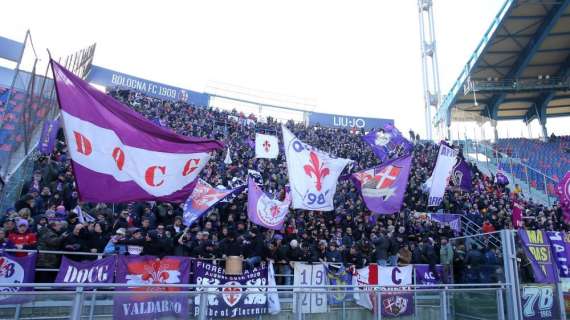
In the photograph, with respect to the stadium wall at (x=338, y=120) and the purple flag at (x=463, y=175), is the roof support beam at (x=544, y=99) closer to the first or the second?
the stadium wall at (x=338, y=120)

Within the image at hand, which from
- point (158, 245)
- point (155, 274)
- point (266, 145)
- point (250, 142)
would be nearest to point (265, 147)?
point (266, 145)

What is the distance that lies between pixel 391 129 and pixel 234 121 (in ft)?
42.4

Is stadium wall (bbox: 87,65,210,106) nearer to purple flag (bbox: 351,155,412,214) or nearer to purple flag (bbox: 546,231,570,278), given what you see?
purple flag (bbox: 351,155,412,214)

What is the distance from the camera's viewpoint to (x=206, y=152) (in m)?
7.39

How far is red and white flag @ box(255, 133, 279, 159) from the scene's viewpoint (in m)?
19.5

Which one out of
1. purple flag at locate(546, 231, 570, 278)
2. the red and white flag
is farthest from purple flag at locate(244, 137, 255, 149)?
purple flag at locate(546, 231, 570, 278)

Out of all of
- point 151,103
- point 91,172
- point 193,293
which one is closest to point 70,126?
point 91,172

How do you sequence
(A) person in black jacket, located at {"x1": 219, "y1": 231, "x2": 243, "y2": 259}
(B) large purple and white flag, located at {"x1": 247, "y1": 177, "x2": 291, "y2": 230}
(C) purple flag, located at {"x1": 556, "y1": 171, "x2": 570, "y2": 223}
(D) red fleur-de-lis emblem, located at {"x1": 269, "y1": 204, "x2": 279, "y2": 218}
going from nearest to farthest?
(A) person in black jacket, located at {"x1": 219, "y1": 231, "x2": 243, "y2": 259} < (B) large purple and white flag, located at {"x1": 247, "y1": 177, "x2": 291, "y2": 230} < (D) red fleur-de-lis emblem, located at {"x1": 269, "y1": 204, "x2": 279, "y2": 218} < (C) purple flag, located at {"x1": 556, "y1": 171, "x2": 570, "y2": 223}

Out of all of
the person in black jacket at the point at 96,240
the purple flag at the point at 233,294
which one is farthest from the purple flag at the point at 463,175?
the person in black jacket at the point at 96,240

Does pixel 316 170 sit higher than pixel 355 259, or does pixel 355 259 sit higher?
pixel 316 170

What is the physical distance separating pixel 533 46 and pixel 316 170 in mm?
31921

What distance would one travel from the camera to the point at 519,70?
36.6m

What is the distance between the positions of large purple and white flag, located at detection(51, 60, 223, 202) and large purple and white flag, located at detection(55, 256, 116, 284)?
2.72 meters

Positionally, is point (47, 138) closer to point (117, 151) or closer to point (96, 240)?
point (96, 240)
